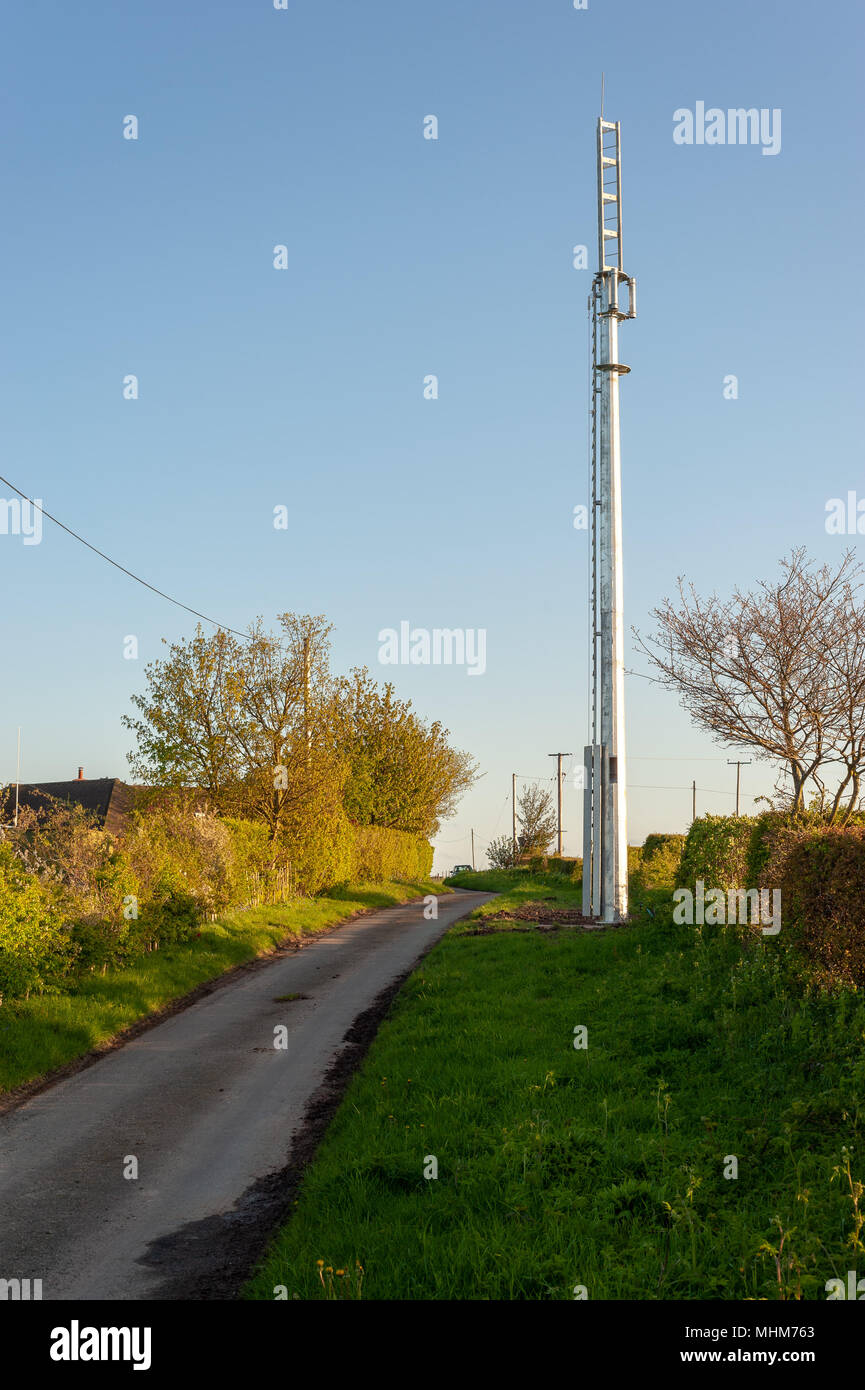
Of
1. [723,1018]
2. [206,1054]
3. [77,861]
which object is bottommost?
[206,1054]

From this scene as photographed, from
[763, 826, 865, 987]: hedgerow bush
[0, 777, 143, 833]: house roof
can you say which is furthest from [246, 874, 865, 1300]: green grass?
[0, 777, 143, 833]: house roof

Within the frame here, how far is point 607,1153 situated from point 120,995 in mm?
10288

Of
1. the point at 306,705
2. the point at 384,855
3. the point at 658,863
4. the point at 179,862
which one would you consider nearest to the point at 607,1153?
the point at 179,862

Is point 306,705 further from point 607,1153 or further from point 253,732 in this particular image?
point 607,1153

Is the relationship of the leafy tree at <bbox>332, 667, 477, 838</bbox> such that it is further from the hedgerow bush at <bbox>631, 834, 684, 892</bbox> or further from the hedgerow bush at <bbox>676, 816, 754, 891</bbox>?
the hedgerow bush at <bbox>676, 816, 754, 891</bbox>

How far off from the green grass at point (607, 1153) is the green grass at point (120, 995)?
409 cm

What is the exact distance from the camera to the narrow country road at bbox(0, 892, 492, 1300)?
6.75 meters

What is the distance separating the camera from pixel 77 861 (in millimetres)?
16891

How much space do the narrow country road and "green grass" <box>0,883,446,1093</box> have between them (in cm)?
49

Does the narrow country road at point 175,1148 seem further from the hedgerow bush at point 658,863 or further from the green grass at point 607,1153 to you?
the hedgerow bush at point 658,863

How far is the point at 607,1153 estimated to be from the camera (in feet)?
24.3

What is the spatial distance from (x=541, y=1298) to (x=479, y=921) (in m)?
19.5
